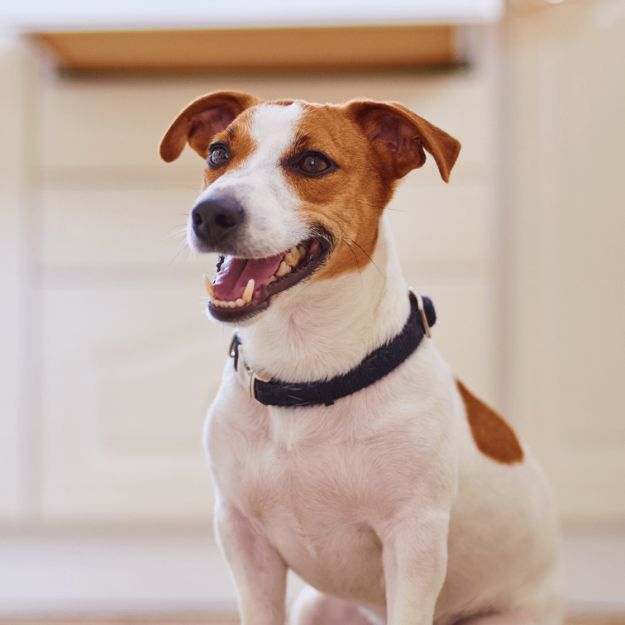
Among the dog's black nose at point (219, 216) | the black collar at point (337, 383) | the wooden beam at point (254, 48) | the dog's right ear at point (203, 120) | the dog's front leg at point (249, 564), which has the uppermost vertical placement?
the wooden beam at point (254, 48)

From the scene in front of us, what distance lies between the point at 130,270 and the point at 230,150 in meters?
0.89

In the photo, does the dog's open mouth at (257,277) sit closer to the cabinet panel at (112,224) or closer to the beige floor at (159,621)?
the cabinet panel at (112,224)

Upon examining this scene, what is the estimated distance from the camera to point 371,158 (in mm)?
1195

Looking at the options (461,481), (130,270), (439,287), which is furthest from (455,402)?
(130,270)

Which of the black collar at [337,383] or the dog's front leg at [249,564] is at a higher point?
the black collar at [337,383]

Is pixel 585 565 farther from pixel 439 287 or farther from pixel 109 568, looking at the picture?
pixel 109 568

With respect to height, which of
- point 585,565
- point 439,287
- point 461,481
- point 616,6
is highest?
point 616,6

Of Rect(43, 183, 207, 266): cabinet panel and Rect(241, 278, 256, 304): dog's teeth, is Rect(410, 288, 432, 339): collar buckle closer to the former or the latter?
Rect(241, 278, 256, 304): dog's teeth

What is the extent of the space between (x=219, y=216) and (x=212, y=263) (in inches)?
37.5

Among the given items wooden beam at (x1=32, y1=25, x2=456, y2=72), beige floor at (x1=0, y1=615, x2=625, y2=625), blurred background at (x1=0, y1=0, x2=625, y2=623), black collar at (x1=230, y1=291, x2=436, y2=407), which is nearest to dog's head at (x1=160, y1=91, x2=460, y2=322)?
black collar at (x1=230, y1=291, x2=436, y2=407)

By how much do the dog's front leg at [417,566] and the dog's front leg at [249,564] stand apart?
6.7 inches

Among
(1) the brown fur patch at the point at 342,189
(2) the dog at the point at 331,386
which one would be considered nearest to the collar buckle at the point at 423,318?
(2) the dog at the point at 331,386

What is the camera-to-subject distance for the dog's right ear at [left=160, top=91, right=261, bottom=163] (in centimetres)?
125

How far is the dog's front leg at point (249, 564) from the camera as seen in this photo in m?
1.20
